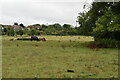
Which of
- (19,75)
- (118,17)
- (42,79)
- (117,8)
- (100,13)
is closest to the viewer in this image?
(42,79)

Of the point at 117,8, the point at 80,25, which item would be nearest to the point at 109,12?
the point at 117,8

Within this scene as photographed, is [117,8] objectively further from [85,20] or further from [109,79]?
[109,79]

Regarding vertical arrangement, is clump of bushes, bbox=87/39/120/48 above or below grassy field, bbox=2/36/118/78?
above

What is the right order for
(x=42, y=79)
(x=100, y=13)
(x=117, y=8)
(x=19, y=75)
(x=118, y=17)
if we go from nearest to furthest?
(x=42, y=79)
(x=19, y=75)
(x=118, y=17)
(x=117, y=8)
(x=100, y=13)

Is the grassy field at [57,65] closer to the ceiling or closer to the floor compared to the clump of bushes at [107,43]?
closer to the floor

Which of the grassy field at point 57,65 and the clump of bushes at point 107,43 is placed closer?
the grassy field at point 57,65

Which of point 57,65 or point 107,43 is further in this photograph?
point 107,43

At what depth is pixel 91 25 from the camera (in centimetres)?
2514

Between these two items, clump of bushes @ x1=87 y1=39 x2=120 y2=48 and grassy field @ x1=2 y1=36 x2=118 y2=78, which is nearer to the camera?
grassy field @ x1=2 y1=36 x2=118 y2=78

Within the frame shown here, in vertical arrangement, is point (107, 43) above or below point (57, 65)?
above

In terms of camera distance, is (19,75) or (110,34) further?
(110,34)

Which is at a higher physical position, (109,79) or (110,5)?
(110,5)

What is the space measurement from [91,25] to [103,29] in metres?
3.59

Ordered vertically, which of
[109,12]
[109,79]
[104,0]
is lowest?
[109,79]
